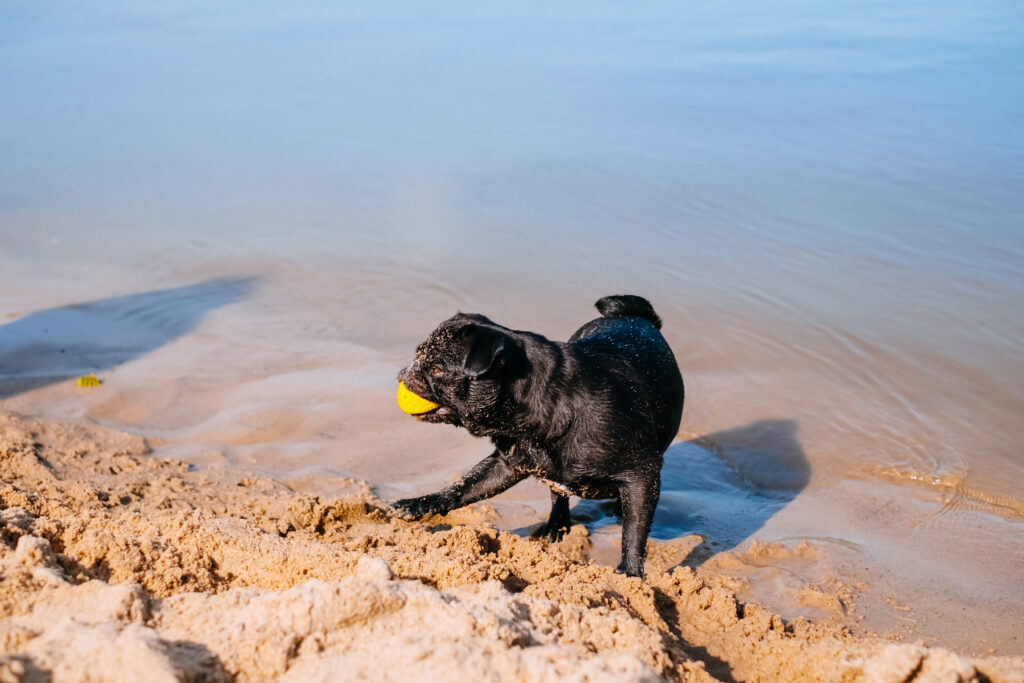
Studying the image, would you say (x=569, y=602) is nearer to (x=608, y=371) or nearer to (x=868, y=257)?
(x=608, y=371)

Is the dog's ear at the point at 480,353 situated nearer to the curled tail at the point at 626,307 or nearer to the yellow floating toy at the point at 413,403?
the yellow floating toy at the point at 413,403

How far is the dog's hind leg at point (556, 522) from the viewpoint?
5.91 metres

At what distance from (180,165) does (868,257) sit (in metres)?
10.9

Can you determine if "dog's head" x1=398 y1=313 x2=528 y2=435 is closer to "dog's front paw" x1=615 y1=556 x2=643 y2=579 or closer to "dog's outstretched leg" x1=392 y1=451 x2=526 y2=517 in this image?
"dog's outstretched leg" x1=392 y1=451 x2=526 y2=517

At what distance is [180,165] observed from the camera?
1450 cm

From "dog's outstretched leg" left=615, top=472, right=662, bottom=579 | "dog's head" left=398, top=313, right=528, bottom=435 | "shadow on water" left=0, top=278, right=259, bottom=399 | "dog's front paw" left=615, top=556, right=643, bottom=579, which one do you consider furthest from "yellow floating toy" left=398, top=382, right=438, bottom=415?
"shadow on water" left=0, top=278, right=259, bottom=399

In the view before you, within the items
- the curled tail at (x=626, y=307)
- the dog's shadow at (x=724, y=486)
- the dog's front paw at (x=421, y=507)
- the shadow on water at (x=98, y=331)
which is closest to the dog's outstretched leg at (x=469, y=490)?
the dog's front paw at (x=421, y=507)

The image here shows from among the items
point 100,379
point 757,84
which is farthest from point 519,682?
point 757,84

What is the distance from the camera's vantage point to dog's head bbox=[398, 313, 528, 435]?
468 cm

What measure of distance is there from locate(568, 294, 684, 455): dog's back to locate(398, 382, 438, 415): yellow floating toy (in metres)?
0.95

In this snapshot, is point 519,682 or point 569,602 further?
point 569,602

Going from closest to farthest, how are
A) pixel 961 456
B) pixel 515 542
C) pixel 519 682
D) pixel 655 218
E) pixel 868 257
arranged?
1. pixel 519 682
2. pixel 515 542
3. pixel 961 456
4. pixel 868 257
5. pixel 655 218

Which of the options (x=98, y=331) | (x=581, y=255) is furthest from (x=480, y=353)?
(x=581, y=255)

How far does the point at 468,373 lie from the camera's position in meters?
4.67
